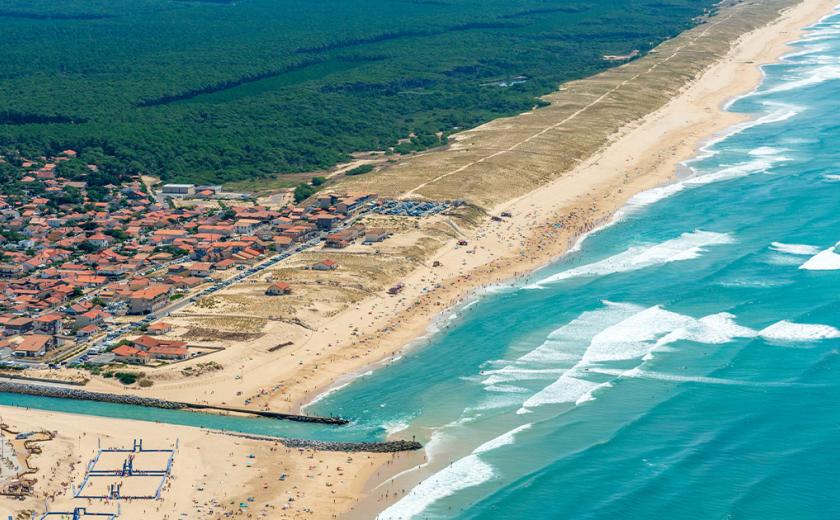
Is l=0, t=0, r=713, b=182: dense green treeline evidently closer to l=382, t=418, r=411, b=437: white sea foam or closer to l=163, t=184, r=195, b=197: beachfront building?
l=163, t=184, r=195, b=197: beachfront building

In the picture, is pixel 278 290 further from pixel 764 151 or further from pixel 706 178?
pixel 764 151

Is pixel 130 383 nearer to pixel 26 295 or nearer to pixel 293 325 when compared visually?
pixel 293 325

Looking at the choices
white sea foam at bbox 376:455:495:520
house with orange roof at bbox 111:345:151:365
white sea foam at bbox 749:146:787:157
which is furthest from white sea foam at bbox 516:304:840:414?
white sea foam at bbox 749:146:787:157

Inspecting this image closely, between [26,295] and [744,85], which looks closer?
[26,295]

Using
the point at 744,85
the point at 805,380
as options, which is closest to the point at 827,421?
the point at 805,380

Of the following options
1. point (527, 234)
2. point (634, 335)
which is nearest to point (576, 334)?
point (634, 335)

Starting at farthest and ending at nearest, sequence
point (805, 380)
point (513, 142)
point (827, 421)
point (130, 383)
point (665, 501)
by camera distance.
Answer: point (513, 142) < point (130, 383) < point (805, 380) < point (827, 421) < point (665, 501)
